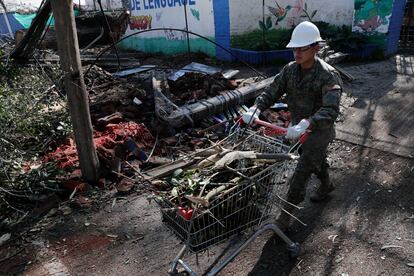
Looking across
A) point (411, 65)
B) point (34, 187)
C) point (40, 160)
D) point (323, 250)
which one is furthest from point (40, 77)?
point (411, 65)

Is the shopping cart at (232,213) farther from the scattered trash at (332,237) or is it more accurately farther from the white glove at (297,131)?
the scattered trash at (332,237)

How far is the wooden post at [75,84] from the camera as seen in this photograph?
4168 mm

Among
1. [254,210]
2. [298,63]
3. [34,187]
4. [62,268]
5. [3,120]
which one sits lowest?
[62,268]

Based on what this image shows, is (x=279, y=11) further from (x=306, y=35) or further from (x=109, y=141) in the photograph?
(x=306, y=35)

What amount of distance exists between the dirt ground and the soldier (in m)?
0.44

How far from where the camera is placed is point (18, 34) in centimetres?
1193

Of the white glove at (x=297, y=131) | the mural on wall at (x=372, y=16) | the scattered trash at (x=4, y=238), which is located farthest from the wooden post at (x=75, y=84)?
the mural on wall at (x=372, y=16)

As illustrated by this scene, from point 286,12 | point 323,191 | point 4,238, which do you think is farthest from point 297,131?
point 286,12

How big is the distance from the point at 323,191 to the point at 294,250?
114 centimetres

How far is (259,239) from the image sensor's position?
3725mm

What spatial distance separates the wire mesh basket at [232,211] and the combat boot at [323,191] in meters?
1.30

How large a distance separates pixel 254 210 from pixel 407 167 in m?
2.92

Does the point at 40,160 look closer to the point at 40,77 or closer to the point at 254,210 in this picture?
the point at 40,77

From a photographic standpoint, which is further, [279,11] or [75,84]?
[279,11]
